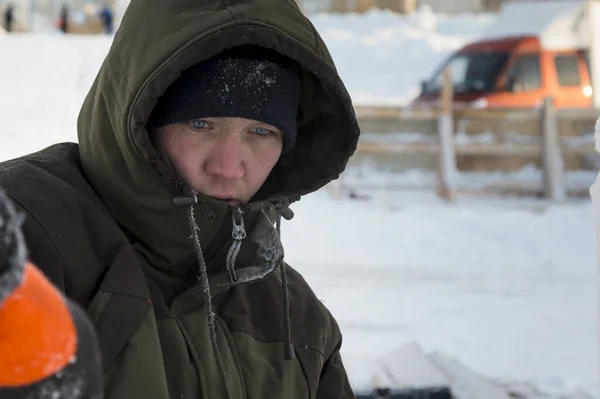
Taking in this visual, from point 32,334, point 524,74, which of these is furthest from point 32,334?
point 524,74

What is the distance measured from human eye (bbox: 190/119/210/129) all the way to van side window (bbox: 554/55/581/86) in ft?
38.3

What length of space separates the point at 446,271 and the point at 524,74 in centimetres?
627

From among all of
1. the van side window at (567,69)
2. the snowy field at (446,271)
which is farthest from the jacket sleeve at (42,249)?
the van side window at (567,69)

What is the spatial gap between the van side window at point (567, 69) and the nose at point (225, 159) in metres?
11.7

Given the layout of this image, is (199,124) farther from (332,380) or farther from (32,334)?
(32,334)

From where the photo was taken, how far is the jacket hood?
1466 mm

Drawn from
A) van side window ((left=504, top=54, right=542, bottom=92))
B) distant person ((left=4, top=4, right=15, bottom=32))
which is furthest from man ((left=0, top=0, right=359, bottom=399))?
distant person ((left=4, top=4, right=15, bottom=32))

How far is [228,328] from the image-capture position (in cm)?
164

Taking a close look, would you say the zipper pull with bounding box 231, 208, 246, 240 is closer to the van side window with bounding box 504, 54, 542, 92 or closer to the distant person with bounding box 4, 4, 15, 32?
the van side window with bounding box 504, 54, 542, 92

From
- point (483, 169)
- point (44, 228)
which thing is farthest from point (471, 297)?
point (44, 228)

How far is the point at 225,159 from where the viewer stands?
1594 mm

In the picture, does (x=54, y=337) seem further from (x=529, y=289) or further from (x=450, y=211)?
(x=450, y=211)

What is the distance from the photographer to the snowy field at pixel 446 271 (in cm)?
492

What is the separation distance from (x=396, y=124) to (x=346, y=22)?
53.0 feet
